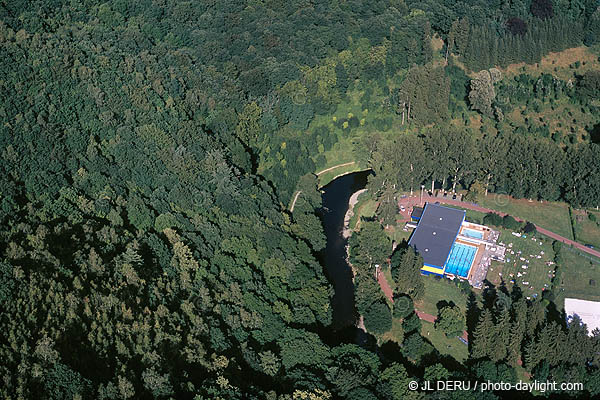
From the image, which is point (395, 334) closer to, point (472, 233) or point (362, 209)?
point (472, 233)

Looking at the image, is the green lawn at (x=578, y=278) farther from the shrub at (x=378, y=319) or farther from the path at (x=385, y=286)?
the shrub at (x=378, y=319)

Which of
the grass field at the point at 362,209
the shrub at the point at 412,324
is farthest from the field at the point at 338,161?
the shrub at the point at 412,324

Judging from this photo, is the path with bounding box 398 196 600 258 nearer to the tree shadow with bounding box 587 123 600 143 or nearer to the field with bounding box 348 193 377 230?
the field with bounding box 348 193 377 230

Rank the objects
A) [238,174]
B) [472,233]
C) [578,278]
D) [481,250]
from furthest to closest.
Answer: [472,233], [238,174], [481,250], [578,278]

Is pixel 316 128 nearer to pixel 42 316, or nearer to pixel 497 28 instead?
pixel 497 28

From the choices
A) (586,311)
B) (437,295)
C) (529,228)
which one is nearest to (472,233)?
(529,228)
